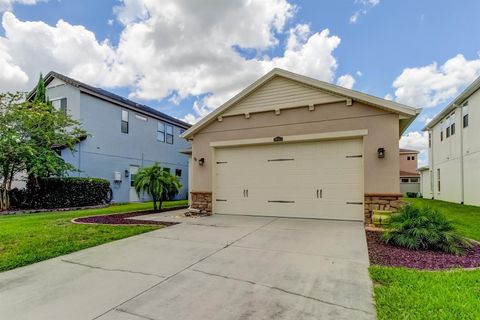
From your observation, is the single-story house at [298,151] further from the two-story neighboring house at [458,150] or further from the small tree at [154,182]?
the two-story neighboring house at [458,150]

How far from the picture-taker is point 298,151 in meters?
8.70

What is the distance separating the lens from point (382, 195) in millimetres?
7293

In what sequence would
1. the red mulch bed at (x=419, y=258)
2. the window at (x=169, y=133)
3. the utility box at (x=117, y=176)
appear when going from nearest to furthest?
the red mulch bed at (x=419, y=258) < the utility box at (x=117, y=176) < the window at (x=169, y=133)

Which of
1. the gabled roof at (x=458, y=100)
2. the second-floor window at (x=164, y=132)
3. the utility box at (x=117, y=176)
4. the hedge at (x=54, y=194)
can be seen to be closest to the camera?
the hedge at (x=54, y=194)

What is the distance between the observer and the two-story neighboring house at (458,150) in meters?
13.1

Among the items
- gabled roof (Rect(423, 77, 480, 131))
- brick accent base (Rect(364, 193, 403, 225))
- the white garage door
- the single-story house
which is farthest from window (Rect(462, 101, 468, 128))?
brick accent base (Rect(364, 193, 403, 225))

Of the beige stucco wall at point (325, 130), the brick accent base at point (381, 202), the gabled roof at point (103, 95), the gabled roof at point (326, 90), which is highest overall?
the gabled roof at point (103, 95)

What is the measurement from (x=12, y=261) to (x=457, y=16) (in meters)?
14.9

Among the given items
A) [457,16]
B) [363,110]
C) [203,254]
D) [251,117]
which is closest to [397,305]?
[203,254]

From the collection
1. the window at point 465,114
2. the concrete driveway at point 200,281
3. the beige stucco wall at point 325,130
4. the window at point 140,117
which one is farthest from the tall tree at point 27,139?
the window at point 465,114

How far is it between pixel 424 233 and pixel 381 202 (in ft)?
7.20

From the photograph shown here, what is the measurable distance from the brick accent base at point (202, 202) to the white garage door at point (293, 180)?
234mm

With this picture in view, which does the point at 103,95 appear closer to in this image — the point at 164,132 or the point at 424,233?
the point at 164,132

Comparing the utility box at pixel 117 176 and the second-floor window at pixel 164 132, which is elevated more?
Result: the second-floor window at pixel 164 132
